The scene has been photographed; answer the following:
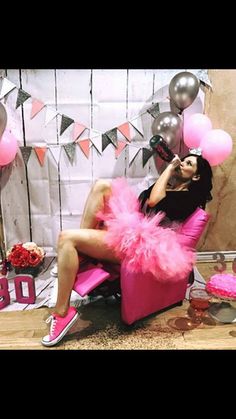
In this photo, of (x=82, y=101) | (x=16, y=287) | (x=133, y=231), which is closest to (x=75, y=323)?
(x=16, y=287)

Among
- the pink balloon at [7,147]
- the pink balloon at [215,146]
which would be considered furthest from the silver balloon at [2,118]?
the pink balloon at [215,146]

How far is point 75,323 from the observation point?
2252 millimetres

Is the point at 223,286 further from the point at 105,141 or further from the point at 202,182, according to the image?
the point at 105,141

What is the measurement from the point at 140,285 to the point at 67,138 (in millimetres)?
1306

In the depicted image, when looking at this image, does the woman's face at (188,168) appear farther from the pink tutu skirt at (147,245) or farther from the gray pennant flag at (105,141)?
the gray pennant flag at (105,141)

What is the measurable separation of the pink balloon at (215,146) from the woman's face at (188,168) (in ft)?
0.58

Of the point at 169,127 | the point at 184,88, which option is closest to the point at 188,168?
the point at 169,127

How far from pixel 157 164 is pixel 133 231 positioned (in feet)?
3.34

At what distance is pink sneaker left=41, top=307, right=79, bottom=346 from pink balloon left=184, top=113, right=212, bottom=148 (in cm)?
146

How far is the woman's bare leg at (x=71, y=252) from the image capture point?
2.02m

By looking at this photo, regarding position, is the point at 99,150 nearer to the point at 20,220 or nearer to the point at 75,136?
the point at 75,136

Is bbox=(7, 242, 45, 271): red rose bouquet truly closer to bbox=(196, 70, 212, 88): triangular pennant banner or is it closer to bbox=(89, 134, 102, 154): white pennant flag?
bbox=(89, 134, 102, 154): white pennant flag

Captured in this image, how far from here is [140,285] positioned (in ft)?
6.81

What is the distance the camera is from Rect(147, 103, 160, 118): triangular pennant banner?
108 inches
